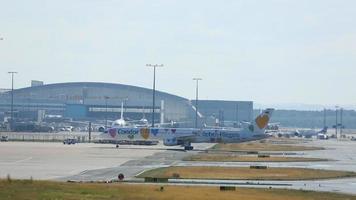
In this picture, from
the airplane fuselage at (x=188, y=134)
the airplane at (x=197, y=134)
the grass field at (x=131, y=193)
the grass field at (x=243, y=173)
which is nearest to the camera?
the grass field at (x=131, y=193)

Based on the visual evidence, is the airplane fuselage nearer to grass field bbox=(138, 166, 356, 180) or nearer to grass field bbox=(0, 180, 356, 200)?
grass field bbox=(138, 166, 356, 180)

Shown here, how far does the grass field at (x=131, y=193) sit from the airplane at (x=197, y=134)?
8010 cm

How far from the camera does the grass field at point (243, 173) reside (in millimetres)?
68750

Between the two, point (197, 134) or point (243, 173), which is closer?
point (243, 173)

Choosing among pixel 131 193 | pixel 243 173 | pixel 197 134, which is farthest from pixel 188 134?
pixel 131 193

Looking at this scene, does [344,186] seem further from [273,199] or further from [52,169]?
[52,169]

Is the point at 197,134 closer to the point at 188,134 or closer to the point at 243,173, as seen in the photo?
the point at 188,134

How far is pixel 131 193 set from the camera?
4825 cm

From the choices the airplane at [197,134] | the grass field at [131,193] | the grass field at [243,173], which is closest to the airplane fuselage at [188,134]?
the airplane at [197,134]

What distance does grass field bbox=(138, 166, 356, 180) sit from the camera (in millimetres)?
68750

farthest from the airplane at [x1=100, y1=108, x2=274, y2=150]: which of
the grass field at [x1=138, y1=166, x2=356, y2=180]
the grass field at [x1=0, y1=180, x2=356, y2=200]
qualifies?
the grass field at [x1=0, y1=180, x2=356, y2=200]

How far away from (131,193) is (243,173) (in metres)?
27.8

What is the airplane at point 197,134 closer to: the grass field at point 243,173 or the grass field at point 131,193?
the grass field at point 243,173

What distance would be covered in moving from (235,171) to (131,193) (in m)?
29.9
